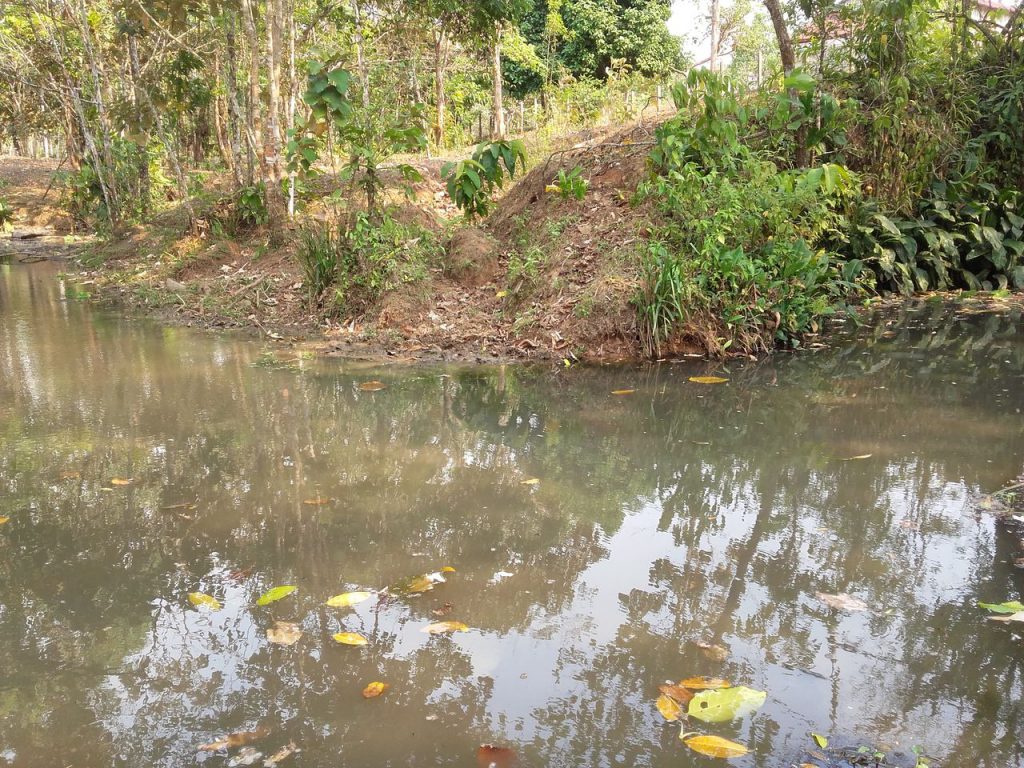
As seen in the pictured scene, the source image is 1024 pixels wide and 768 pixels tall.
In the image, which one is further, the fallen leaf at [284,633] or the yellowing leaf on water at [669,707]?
the fallen leaf at [284,633]

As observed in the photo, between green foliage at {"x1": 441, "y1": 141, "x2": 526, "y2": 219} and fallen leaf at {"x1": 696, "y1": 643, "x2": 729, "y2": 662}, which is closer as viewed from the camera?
fallen leaf at {"x1": 696, "y1": 643, "x2": 729, "y2": 662}

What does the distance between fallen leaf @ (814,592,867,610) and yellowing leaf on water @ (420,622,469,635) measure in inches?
53.0

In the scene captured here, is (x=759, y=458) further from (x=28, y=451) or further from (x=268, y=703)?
(x=28, y=451)

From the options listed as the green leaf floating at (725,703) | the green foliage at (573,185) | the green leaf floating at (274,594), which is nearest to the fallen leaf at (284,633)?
the green leaf floating at (274,594)

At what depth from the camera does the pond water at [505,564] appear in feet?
7.63

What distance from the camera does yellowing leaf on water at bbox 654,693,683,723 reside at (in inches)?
91.7

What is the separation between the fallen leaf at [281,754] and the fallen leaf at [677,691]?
111cm

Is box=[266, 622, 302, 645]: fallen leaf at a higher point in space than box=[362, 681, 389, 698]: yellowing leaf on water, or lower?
higher

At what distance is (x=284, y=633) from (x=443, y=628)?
1.83ft

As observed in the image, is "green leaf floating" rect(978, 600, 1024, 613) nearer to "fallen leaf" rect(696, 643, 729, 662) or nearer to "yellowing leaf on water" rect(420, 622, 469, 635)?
"fallen leaf" rect(696, 643, 729, 662)

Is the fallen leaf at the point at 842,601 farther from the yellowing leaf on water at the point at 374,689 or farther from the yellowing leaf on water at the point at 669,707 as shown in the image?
the yellowing leaf on water at the point at 374,689

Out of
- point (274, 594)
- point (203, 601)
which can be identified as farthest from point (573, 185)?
point (203, 601)

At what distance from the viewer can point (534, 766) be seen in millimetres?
2166

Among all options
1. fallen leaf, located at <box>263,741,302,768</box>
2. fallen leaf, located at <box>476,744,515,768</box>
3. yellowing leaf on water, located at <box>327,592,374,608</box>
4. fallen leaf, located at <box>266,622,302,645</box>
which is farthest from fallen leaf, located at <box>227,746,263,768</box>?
yellowing leaf on water, located at <box>327,592,374,608</box>
